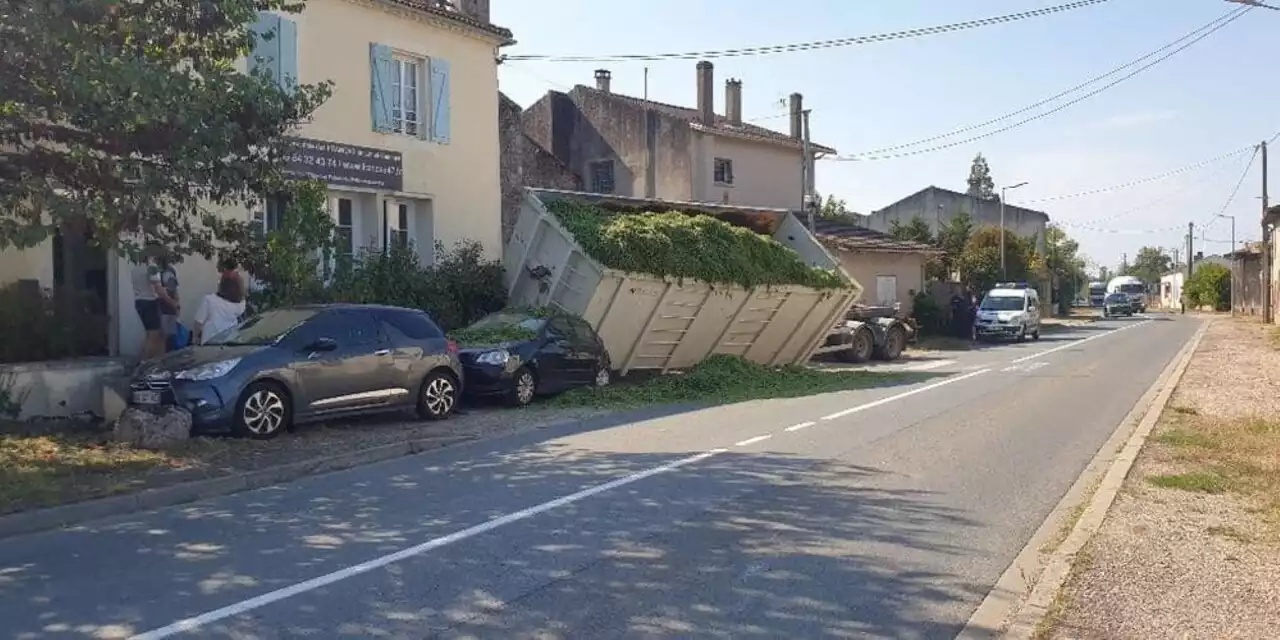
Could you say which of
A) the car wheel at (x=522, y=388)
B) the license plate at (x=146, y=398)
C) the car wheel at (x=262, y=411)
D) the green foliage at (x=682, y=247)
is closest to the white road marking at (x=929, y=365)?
the green foliage at (x=682, y=247)

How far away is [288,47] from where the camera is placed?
60.7 ft

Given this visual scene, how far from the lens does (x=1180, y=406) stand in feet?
52.4

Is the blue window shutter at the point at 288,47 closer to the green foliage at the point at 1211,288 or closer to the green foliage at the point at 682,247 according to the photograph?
the green foliage at the point at 682,247

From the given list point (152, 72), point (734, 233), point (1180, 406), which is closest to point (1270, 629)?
point (152, 72)

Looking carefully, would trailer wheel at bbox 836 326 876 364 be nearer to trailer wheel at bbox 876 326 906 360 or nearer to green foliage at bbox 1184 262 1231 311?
trailer wheel at bbox 876 326 906 360

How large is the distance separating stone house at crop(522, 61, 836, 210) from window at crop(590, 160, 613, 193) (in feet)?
0.12

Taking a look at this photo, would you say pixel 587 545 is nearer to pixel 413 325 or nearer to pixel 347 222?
pixel 413 325

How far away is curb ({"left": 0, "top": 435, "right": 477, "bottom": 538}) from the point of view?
27.8 ft

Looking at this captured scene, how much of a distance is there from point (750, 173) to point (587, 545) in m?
34.2

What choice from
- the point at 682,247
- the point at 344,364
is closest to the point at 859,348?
the point at 682,247

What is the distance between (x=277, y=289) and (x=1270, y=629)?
1278cm

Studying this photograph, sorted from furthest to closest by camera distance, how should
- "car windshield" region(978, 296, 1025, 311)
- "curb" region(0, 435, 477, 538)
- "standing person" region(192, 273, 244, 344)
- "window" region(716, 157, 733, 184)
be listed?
"car windshield" region(978, 296, 1025, 311)
"window" region(716, 157, 733, 184)
"standing person" region(192, 273, 244, 344)
"curb" region(0, 435, 477, 538)

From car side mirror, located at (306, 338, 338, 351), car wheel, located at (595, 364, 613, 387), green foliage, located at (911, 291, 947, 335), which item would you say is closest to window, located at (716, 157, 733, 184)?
green foliage, located at (911, 291, 947, 335)

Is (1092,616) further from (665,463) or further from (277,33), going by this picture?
(277,33)
